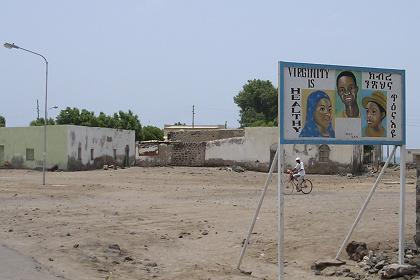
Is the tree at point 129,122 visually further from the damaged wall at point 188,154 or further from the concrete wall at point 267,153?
the concrete wall at point 267,153

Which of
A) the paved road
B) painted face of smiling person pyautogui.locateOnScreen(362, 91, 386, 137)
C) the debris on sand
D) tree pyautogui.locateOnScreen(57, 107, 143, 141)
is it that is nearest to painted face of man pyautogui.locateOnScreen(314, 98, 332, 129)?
painted face of smiling person pyautogui.locateOnScreen(362, 91, 386, 137)

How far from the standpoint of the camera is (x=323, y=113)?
8758mm

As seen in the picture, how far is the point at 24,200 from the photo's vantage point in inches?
842

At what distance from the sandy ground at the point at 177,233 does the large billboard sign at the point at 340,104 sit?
2542 millimetres

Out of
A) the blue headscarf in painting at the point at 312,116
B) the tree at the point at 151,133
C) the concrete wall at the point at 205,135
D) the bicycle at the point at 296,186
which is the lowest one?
the bicycle at the point at 296,186

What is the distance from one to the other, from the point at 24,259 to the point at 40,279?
159cm

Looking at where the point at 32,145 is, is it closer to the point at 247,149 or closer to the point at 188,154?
the point at 188,154

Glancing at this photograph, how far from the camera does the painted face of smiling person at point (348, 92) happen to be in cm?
895

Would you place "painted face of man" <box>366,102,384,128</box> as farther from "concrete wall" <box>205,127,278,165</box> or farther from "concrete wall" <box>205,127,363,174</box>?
"concrete wall" <box>205,127,278,165</box>

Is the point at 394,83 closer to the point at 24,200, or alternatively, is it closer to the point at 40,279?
the point at 40,279

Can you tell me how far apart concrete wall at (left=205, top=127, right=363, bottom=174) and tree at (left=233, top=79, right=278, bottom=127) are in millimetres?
29703

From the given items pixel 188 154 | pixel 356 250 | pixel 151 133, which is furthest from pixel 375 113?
pixel 151 133

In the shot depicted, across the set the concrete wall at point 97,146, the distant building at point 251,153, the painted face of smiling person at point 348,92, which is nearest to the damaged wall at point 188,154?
the distant building at point 251,153

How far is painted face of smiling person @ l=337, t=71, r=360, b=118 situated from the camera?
8.95 m
